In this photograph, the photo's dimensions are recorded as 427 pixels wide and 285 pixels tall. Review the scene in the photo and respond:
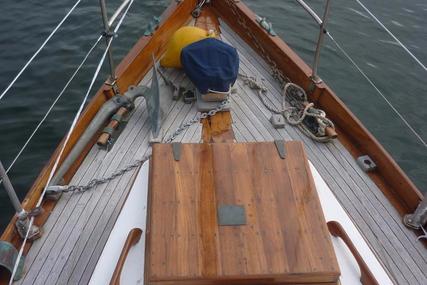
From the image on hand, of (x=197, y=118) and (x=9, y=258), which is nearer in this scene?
(x=9, y=258)

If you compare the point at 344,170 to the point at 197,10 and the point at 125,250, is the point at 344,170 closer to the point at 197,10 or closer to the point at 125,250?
the point at 125,250

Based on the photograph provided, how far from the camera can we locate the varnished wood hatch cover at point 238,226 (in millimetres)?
2182

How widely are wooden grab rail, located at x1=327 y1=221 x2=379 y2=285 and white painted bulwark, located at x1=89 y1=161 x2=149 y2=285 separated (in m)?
1.19

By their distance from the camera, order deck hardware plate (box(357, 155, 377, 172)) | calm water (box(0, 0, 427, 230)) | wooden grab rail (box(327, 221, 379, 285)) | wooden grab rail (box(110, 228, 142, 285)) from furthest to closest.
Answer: calm water (box(0, 0, 427, 230))
deck hardware plate (box(357, 155, 377, 172))
wooden grab rail (box(327, 221, 379, 285))
wooden grab rail (box(110, 228, 142, 285))

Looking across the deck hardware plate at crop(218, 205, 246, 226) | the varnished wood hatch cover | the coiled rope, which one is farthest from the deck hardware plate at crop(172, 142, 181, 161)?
the coiled rope

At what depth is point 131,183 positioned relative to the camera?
11.4 feet

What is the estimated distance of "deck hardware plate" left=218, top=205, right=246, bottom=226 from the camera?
2.36 m

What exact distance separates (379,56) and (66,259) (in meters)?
6.44

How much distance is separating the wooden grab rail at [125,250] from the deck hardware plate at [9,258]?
2.68ft

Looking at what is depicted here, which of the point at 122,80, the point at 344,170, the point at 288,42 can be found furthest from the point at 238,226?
the point at 288,42

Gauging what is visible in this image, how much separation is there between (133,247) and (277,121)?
6.70 ft

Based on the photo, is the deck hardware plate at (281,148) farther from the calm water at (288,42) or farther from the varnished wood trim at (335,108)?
the calm water at (288,42)

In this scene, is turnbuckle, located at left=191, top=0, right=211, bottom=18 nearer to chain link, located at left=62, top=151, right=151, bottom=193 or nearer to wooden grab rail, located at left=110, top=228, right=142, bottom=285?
chain link, located at left=62, top=151, right=151, bottom=193

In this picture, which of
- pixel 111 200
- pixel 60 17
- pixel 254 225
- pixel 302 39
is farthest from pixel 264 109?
pixel 60 17
